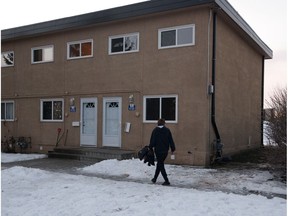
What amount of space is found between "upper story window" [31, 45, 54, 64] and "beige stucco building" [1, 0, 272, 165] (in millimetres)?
51

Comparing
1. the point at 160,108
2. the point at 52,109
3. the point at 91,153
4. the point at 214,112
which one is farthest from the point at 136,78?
the point at 52,109

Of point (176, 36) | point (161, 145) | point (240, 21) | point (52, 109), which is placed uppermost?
point (240, 21)

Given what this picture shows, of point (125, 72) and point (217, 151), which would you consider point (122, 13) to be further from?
point (217, 151)

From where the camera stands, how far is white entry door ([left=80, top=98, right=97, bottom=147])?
14867 millimetres

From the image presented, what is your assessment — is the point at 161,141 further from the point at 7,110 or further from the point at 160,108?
the point at 7,110

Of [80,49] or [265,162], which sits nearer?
[265,162]

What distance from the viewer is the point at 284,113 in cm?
929

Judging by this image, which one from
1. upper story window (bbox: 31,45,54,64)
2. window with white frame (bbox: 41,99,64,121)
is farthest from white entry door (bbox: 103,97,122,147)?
upper story window (bbox: 31,45,54,64)

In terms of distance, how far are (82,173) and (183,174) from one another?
3245mm

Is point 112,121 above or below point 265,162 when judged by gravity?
above

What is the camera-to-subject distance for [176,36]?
1273 centimetres

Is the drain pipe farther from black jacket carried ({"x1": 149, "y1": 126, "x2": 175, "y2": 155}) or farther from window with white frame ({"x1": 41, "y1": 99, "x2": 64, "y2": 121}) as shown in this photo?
window with white frame ({"x1": 41, "y1": 99, "x2": 64, "y2": 121})

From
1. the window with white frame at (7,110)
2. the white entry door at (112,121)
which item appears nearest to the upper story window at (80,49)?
the white entry door at (112,121)

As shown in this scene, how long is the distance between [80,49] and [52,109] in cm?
328
